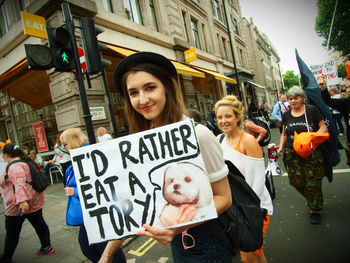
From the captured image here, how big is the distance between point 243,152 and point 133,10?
34.5 ft

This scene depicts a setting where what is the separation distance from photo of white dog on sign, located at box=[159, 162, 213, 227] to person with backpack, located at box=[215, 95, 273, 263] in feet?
3.50

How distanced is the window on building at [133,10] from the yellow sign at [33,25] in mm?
4790

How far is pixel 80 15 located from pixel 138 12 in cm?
408

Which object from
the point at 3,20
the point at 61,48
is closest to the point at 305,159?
the point at 61,48

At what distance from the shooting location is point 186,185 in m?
0.97

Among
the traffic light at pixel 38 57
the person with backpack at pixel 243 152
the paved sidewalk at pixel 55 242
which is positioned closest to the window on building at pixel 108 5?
the traffic light at pixel 38 57

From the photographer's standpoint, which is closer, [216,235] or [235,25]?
[216,235]

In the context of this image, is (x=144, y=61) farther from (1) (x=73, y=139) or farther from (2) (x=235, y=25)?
(2) (x=235, y=25)

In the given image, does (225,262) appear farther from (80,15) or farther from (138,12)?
(138,12)

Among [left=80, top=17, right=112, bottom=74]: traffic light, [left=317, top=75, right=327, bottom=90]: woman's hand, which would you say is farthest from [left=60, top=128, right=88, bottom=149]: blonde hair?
[left=317, top=75, right=327, bottom=90]: woman's hand

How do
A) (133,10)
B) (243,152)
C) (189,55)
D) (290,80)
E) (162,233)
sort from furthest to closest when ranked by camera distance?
(290,80) < (189,55) < (133,10) < (243,152) < (162,233)

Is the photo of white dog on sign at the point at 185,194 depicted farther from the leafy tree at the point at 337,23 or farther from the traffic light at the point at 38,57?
the leafy tree at the point at 337,23

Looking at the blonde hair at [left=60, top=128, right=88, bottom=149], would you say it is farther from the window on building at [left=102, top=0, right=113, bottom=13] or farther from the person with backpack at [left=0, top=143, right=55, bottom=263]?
the window on building at [left=102, top=0, right=113, bottom=13]

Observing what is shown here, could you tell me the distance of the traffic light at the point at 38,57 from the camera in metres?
3.04
